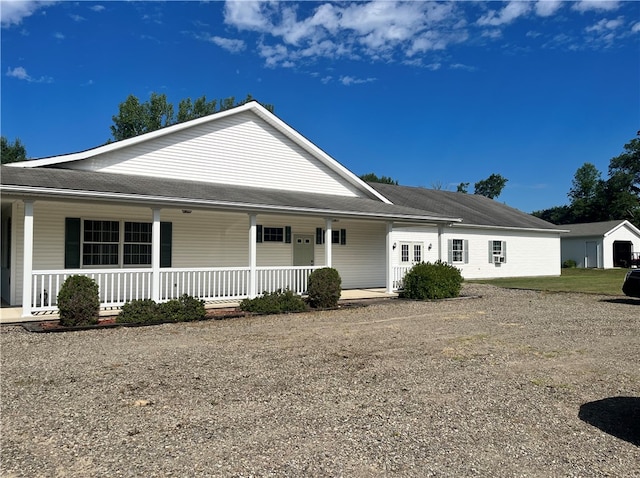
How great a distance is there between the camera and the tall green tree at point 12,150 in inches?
1753

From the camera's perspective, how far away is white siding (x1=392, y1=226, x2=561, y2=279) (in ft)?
71.7

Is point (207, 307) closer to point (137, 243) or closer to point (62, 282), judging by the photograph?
point (137, 243)

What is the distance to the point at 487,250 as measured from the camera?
81.1 ft

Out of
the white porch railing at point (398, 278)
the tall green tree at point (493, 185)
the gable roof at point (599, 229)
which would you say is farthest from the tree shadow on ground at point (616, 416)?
the tall green tree at point (493, 185)

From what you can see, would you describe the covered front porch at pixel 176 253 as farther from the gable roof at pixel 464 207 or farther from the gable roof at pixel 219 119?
the gable roof at pixel 464 207

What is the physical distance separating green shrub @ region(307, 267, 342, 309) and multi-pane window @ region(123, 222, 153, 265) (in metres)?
4.90

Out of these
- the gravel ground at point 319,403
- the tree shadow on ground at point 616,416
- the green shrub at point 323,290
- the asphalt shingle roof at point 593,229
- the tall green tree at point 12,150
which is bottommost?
the tree shadow on ground at point 616,416

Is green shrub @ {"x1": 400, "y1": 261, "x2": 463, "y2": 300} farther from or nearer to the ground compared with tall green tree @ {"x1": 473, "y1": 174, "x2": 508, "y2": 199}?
nearer to the ground

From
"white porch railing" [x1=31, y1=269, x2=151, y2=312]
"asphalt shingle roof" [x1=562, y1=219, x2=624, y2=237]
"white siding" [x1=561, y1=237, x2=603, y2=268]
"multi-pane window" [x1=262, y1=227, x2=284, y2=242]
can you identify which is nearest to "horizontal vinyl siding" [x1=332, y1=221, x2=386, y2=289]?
"multi-pane window" [x1=262, y1=227, x2=284, y2=242]

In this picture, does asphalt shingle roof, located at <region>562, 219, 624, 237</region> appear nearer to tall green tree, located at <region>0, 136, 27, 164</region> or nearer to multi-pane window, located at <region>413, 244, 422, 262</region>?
multi-pane window, located at <region>413, 244, 422, 262</region>

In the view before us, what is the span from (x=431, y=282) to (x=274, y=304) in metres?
5.65

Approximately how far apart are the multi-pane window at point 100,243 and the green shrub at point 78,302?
3378 millimetres

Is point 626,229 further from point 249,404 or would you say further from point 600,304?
point 249,404

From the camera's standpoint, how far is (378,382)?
5.49 m
